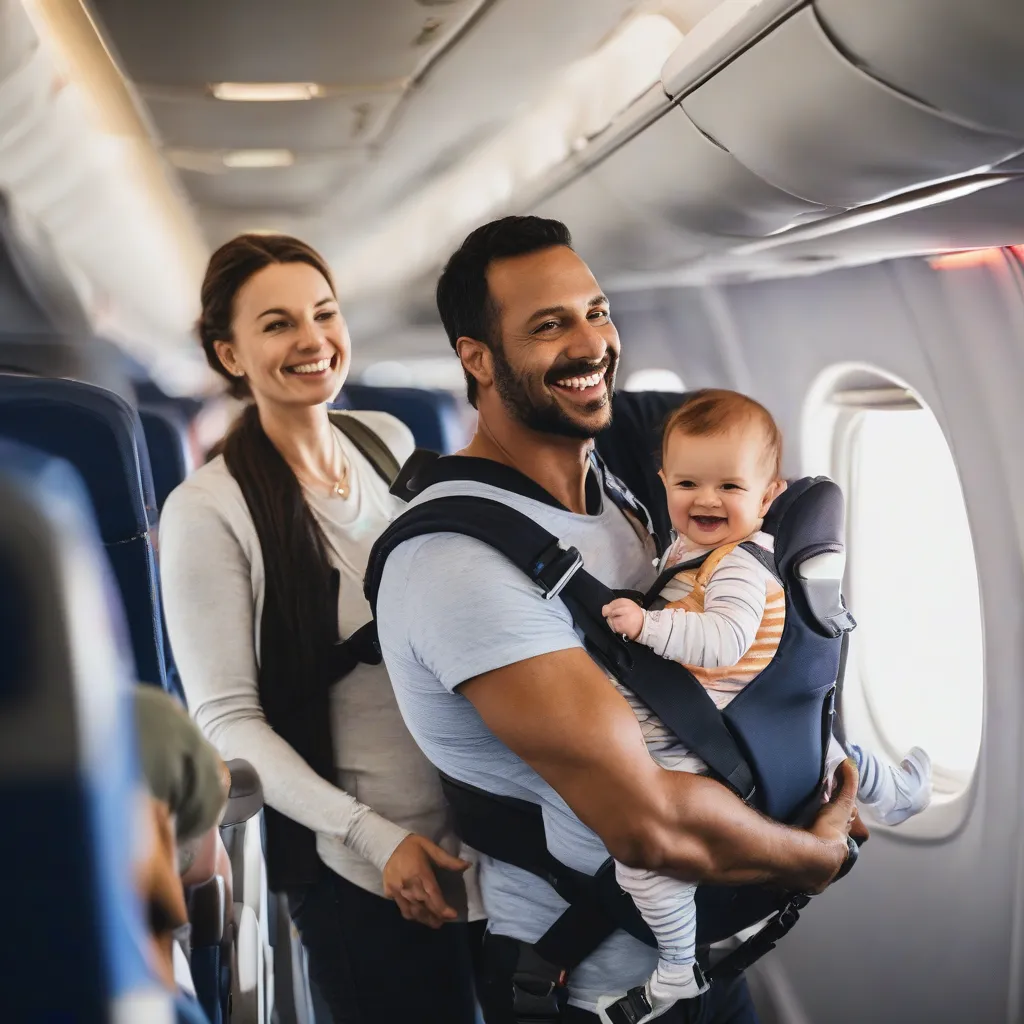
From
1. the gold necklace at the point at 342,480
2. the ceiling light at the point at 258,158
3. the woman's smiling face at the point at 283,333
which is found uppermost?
the ceiling light at the point at 258,158

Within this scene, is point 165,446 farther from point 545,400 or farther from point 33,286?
point 545,400

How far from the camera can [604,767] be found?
1378 mm

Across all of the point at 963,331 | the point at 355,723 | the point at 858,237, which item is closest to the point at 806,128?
the point at 858,237

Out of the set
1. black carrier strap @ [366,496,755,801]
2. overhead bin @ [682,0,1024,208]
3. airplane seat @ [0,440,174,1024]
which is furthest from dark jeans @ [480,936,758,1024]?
overhead bin @ [682,0,1024,208]

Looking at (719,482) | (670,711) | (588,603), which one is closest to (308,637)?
(588,603)

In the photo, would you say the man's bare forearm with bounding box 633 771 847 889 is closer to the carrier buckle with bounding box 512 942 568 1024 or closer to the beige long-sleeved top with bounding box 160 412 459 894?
the carrier buckle with bounding box 512 942 568 1024

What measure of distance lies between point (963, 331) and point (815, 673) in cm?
73

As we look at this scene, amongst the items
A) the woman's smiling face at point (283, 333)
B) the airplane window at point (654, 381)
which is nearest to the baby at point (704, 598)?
the airplane window at point (654, 381)

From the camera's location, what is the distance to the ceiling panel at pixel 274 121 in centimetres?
157

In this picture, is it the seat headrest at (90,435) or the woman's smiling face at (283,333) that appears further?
the woman's smiling face at (283,333)

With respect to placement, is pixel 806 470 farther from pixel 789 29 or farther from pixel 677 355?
pixel 789 29

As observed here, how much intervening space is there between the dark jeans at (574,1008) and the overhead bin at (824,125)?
1.33m

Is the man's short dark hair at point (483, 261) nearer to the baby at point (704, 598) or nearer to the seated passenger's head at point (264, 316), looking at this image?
the seated passenger's head at point (264, 316)

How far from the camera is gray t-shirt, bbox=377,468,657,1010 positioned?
4.64ft
